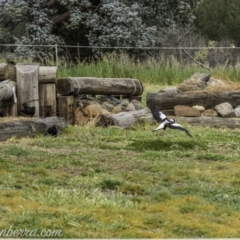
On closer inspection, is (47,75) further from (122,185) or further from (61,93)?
(122,185)

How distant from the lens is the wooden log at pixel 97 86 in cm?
1084

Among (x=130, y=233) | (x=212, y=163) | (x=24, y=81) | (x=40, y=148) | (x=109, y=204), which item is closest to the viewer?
(x=130, y=233)

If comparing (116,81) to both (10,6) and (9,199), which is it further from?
(10,6)

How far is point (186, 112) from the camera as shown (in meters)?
11.5

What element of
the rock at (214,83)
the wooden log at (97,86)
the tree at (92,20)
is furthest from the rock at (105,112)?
the tree at (92,20)

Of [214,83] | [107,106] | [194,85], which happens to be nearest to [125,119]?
[107,106]

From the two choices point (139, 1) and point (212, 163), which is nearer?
point (212, 163)

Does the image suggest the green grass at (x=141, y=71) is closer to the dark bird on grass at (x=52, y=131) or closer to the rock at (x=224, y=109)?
the rock at (x=224, y=109)

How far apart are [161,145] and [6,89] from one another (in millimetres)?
2748

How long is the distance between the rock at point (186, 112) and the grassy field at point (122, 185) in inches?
89.5

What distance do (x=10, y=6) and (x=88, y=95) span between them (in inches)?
436

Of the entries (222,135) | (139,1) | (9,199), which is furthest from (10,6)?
(9,199)

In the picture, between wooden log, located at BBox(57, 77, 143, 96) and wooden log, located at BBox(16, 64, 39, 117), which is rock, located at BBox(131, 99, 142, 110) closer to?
wooden log, located at BBox(57, 77, 143, 96)

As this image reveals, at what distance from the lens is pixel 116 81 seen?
39.3 ft
